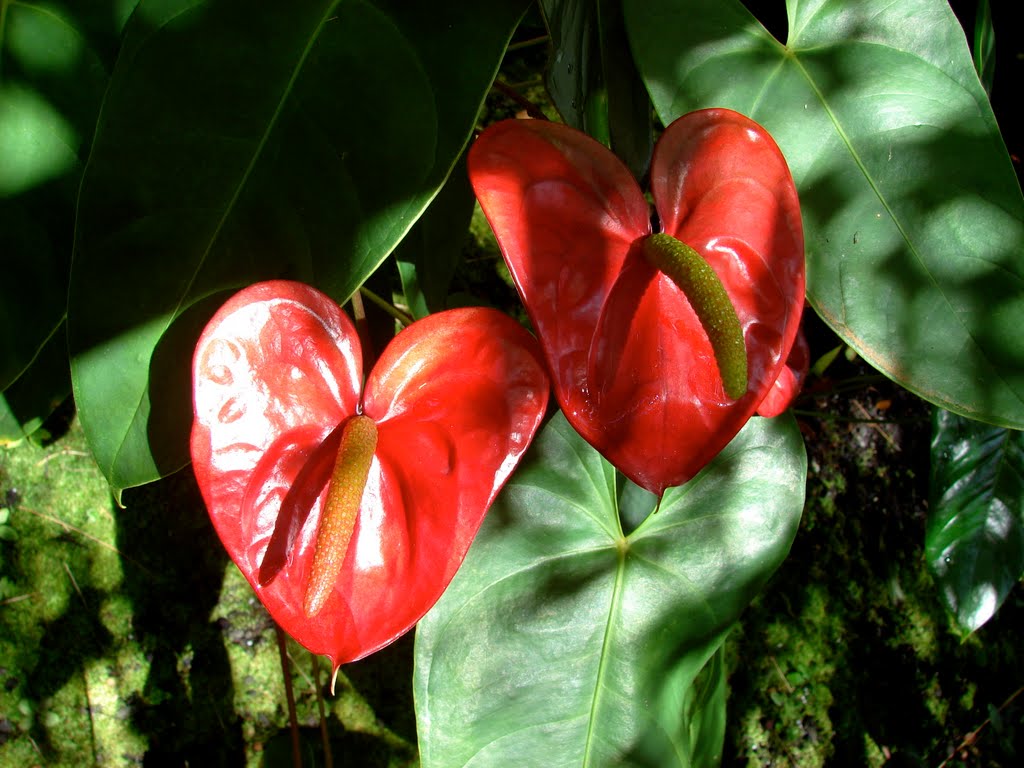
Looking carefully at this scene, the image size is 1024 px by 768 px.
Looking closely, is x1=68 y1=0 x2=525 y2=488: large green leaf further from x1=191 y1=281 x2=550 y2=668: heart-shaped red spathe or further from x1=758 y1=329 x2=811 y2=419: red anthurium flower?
x1=758 y1=329 x2=811 y2=419: red anthurium flower

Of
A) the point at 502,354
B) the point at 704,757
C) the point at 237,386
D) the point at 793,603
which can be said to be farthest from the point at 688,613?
the point at 793,603

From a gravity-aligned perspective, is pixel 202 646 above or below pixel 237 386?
below

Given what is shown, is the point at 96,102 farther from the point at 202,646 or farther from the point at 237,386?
the point at 202,646

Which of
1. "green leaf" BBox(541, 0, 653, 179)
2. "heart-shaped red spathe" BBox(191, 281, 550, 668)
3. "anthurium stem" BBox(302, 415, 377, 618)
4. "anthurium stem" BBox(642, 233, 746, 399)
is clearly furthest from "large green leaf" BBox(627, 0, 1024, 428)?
"anthurium stem" BBox(302, 415, 377, 618)

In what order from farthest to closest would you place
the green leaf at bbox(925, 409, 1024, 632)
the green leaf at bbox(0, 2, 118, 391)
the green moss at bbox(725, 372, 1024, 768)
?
the green moss at bbox(725, 372, 1024, 768) < the green leaf at bbox(925, 409, 1024, 632) < the green leaf at bbox(0, 2, 118, 391)

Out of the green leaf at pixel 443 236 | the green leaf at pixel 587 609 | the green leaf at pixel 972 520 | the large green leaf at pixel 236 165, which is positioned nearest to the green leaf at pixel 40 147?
the large green leaf at pixel 236 165

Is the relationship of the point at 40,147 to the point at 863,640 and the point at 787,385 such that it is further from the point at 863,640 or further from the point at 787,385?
the point at 863,640

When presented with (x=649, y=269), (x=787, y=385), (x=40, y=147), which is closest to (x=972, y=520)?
(x=787, y=385)
